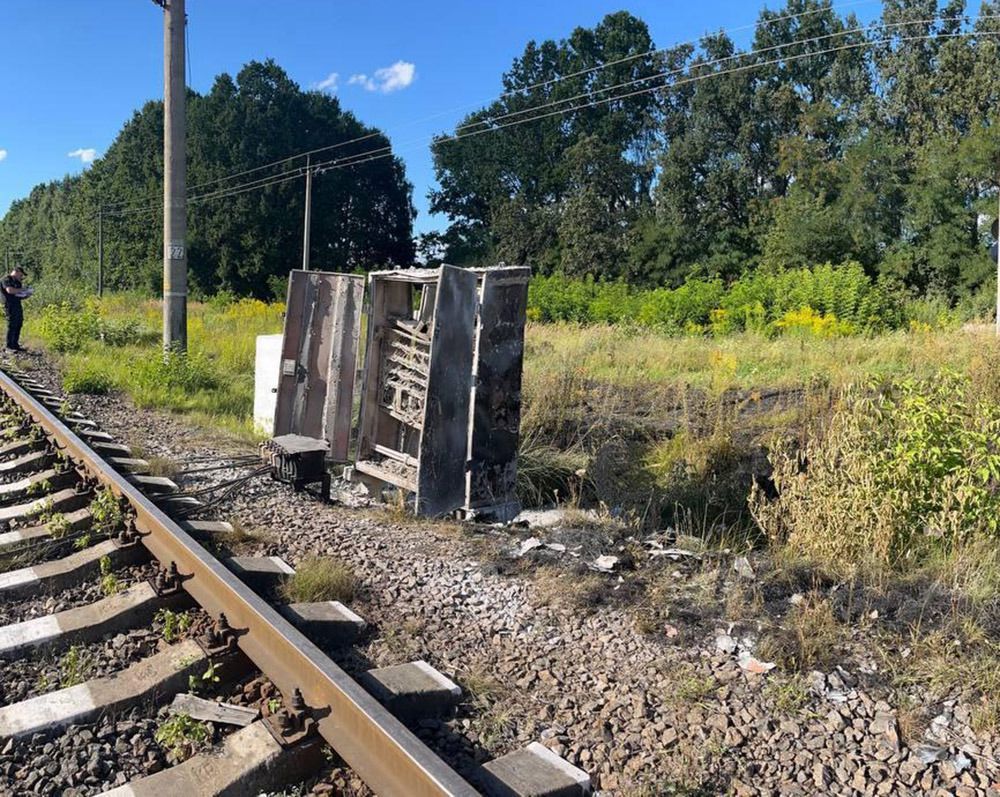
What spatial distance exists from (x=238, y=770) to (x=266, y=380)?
21.6 ft

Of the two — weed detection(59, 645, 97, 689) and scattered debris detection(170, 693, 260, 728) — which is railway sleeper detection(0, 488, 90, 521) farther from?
scattered debris detection(170, 693, 260, 728)

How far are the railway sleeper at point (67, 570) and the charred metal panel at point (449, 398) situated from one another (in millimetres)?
2128

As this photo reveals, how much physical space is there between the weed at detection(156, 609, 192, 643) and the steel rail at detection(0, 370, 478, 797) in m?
0.10

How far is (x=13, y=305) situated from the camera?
16.7 m

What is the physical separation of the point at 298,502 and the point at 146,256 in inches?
2318

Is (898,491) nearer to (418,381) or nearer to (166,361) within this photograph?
(418,381)

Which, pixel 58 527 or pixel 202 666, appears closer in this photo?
pixel 202 666

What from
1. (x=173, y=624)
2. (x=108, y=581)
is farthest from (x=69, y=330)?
(x=173, y=624)

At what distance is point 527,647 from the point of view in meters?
3.75

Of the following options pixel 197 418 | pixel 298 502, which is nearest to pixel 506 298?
pixel 298 502

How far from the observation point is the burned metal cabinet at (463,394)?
19.9 ft

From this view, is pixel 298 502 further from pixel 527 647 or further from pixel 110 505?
pixel 527 647

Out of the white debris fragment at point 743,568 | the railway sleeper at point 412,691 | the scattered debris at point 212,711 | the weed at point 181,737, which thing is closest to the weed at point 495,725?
the railway sleeper at point 412,691

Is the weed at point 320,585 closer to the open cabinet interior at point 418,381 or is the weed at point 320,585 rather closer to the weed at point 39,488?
the open cabinet interior at point 418,381
